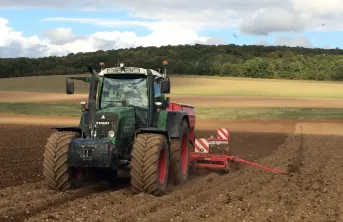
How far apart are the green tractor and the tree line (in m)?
61.0

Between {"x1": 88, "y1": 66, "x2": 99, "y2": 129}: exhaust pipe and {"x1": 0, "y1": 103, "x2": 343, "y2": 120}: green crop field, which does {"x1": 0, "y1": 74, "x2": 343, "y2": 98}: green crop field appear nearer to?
{"x1": 0, "y1": 103, "x2": 343, "y2": 120}: green crop field

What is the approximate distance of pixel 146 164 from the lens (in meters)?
8.06

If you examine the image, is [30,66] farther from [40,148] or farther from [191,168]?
[191,168]

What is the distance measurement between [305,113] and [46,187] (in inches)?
1124

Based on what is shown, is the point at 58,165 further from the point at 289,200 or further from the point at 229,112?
the point at 229,112

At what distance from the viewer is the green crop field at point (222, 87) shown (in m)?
55.7

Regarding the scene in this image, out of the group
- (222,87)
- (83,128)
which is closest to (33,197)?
(83,128)

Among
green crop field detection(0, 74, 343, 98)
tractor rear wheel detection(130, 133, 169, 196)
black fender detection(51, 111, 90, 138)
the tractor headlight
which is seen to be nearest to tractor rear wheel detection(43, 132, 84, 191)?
black fender detection(51, 111, 90, 138)

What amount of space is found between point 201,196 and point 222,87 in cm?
5377

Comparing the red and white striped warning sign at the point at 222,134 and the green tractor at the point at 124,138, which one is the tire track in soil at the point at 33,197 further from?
the red and white striped warning sign at the point at 222,134

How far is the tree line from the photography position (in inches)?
2970

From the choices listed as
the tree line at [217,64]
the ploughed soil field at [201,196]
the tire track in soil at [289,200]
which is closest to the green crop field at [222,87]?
the tree line at [217,64]

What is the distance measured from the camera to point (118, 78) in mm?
9766

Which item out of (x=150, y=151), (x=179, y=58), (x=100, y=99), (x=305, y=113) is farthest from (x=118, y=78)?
(x=179, y=58)
